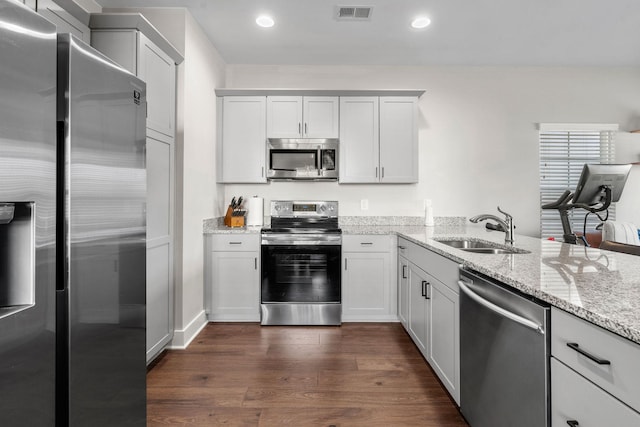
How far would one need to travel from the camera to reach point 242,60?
12.4 feet

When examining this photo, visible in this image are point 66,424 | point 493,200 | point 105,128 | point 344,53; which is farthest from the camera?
point 493,200

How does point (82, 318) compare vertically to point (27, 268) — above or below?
below

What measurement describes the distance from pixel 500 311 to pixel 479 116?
328cm

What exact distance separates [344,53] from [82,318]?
3.39 m

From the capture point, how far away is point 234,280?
3.27 meters

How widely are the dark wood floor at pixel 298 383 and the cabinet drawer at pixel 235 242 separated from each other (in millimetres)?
778

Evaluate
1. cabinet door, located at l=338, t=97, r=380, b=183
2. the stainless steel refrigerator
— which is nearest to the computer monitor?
cabinet door, located at l=338, t=97, r=380, b=183

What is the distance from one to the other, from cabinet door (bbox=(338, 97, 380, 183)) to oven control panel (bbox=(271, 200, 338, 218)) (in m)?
0.33

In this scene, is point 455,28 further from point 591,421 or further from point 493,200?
point 591,421

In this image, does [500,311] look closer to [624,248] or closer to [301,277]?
[624,248]

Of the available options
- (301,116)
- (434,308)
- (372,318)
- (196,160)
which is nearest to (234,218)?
(196,160)

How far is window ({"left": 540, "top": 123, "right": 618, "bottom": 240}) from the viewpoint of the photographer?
13.0 ft

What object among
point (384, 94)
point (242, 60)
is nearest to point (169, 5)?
point (242, 60)

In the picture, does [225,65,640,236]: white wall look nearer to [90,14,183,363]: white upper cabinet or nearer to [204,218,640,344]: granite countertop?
[90,14,183,363]: white upper cabinet
